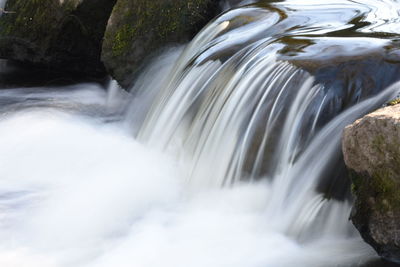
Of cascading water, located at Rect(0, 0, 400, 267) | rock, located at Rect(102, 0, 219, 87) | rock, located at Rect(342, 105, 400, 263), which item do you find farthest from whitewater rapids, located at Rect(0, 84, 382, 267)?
rock, located at Rect(102, 0, 219, 87)

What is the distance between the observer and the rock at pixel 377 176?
9.57 ft

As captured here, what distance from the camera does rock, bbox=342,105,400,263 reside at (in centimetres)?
292

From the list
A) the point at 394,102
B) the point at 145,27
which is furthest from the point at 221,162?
the point at 145,27

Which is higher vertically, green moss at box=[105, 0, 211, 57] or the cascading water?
green moss at box=[105, 0, 211, 57]

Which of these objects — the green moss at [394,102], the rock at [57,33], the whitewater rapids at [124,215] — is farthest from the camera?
the rock at [57,33]

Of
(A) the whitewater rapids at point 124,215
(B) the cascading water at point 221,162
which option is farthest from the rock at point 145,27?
(A) the whitewater rapids at point 124,215

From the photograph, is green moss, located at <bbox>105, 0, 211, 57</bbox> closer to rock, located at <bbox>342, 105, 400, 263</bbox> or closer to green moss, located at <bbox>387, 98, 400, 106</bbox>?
green moss, located at <bbox>387, 98, 400, 106</bbox>

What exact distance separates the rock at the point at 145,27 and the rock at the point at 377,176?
9.80 feet

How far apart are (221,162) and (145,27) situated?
206 centimetres

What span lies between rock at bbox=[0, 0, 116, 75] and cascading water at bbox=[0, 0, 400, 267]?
3.97ft

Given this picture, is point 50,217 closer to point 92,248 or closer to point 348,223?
point 92,248

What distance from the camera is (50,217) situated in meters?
4.02

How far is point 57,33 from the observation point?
6.47 m

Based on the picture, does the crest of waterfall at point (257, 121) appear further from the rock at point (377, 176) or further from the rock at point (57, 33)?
the rock at point (57, 33)
